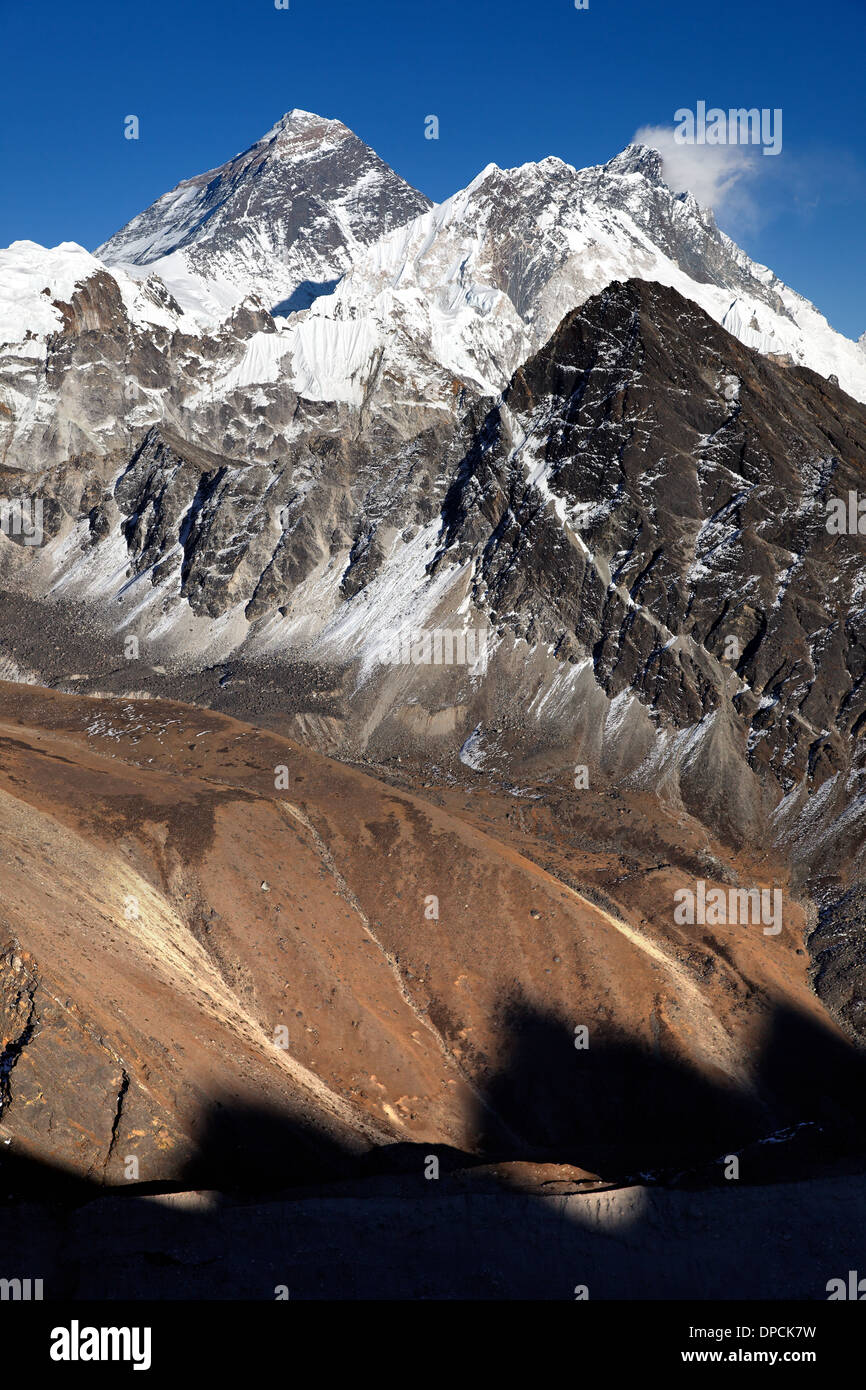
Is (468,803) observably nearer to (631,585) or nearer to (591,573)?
(631,585)

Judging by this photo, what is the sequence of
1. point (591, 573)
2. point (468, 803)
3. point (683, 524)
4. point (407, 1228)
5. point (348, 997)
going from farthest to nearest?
1. point (591, 573)
2. point (683, 524)
3. point (468, 803)
4. point (348, 997)
5. point (407, 1228)

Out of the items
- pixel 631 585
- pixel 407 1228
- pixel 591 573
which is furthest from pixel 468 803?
pixel 407 1228

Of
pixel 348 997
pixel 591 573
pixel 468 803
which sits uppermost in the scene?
pixel 591 573

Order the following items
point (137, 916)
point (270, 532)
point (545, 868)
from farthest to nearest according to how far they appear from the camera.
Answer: point (270, 532)
point (545, 868)
point (137, 916)

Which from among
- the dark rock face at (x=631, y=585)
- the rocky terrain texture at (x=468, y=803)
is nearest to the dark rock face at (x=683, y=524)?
the dark rock face at (x=631, y=585)

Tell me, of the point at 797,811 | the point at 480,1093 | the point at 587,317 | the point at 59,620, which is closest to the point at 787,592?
the point at 797,811

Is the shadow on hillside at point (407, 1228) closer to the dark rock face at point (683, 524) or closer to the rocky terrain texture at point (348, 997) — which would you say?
the rocky terrain texture at point (348, 997)
